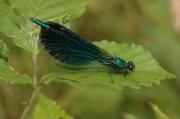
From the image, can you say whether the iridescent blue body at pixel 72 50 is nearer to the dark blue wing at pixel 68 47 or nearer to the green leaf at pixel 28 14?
the dark blue wing at pixel 68 47

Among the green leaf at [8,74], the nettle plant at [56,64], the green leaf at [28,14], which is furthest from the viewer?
the green leaf at [28,14]

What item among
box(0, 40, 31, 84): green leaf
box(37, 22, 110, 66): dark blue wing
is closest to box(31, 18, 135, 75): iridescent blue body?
box(37, 22, 110, 66): dark blue wing

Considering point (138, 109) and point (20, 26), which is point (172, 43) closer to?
point (138, 109)

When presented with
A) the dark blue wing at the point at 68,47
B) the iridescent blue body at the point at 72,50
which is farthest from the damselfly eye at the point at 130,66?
the dark blue wing at the point at 68,47

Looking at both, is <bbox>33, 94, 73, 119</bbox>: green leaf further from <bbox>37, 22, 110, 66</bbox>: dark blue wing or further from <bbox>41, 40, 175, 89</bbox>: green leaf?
<bbox>37, 22, 110, 66</bbox>: dark blue wing

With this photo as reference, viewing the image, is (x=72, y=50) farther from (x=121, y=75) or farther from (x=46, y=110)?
(x=46, y=110)

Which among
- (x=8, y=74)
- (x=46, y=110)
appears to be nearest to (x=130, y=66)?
(x=46, y=110)

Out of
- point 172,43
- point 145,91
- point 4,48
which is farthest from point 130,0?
point 4,48
